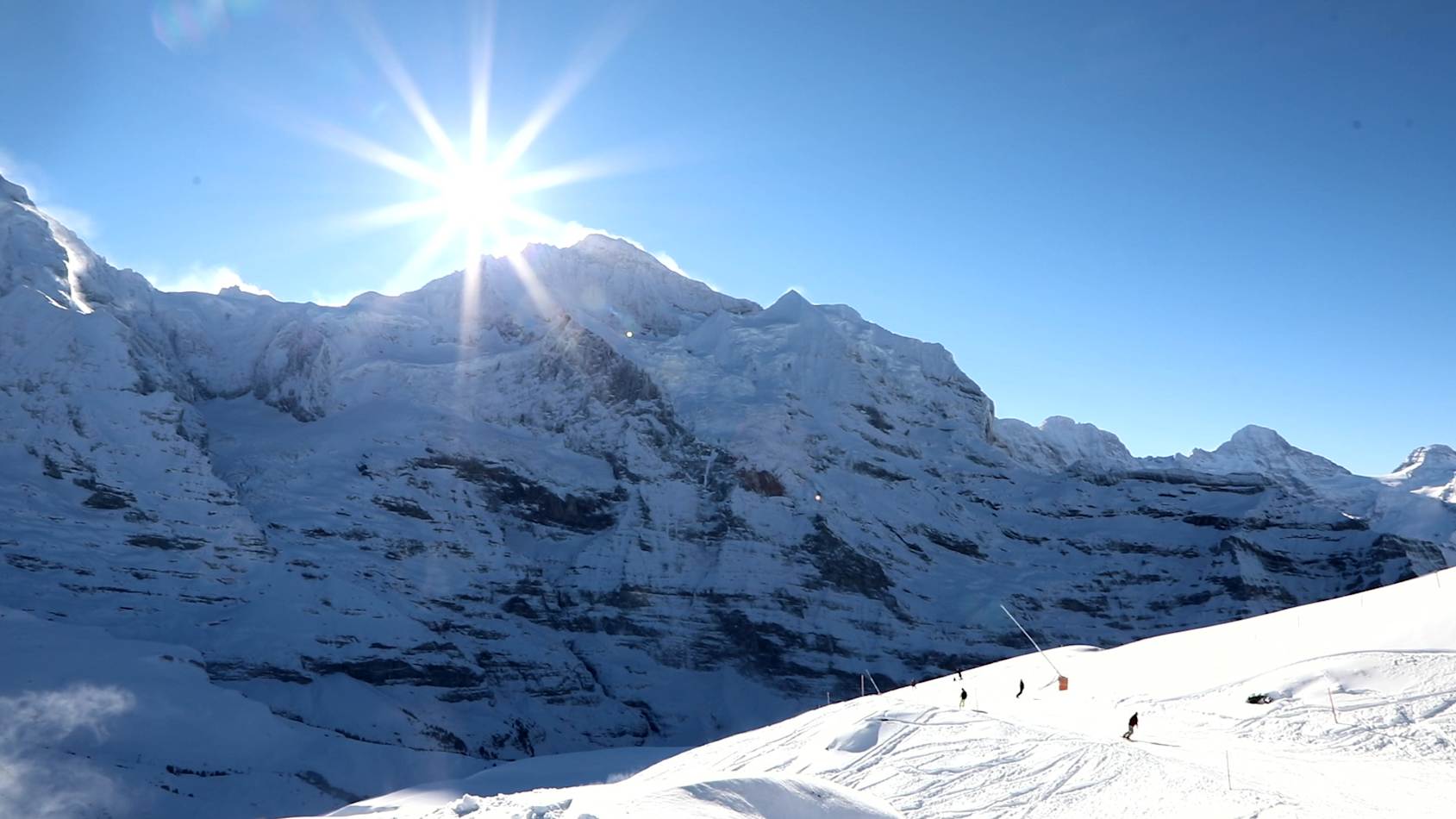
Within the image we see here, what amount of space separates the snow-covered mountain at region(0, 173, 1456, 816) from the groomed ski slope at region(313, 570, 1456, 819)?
58.3 metres

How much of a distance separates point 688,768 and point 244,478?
114646mm

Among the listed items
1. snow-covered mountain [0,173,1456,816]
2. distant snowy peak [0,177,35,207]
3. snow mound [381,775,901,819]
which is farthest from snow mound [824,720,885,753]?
distant snowy peak [0,177,35,207]

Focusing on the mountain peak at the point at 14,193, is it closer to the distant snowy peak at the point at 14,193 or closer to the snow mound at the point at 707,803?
the distant snowy peak at the point at 14,193

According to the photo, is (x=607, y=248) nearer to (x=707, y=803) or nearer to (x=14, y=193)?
(x=14, y=193)

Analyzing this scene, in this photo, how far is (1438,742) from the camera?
21.1m

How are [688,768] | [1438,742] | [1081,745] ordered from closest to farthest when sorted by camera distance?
[1438,742]
[1081,745]
[688,768]

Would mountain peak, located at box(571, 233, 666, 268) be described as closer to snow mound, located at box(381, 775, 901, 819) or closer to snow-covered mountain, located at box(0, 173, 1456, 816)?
snow-covered mountain, located at box(0, 173, 1456, 816)

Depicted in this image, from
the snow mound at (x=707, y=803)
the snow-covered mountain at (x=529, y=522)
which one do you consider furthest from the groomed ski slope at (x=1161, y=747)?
the snow-covered mountain at (x=529, y=522)

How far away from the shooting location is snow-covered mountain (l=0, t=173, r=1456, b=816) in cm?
9638

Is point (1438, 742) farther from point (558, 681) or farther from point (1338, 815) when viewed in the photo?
point (558, 681)

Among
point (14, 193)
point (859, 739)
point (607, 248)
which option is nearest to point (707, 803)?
point (859, 739)

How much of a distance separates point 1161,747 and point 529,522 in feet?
398

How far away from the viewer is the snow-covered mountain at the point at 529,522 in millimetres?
96375

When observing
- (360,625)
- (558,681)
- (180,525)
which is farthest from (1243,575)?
(180,525)
